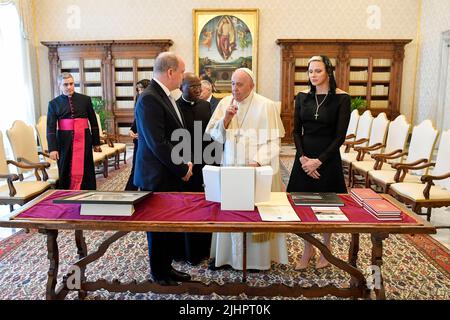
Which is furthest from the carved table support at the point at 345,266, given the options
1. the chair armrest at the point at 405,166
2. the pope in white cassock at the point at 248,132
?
the chair armrest at the point at 405,166

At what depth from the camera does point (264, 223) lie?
192cm

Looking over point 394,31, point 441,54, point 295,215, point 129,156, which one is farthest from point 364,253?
point 394,31

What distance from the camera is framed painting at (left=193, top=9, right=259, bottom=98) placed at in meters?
10.3

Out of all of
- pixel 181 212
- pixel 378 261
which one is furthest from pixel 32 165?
pixel 378 261

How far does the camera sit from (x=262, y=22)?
1043 cm

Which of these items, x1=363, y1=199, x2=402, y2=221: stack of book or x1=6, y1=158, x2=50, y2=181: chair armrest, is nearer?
x1=363, y1=199, x2=402, y2=221: stack of book

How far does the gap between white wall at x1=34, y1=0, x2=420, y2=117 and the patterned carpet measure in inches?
300

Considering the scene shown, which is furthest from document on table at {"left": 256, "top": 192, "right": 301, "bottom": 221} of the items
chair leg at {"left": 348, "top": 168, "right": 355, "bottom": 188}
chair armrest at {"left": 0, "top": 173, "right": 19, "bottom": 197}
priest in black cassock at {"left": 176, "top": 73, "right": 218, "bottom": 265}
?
chair leg at {"left": 348, "top": 168, "right": 355, "bottom": 188}

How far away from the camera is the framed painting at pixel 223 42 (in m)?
10.3

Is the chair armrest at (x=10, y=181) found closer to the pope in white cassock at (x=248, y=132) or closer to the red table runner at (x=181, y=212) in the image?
the red table runner at (x=181, y=212)

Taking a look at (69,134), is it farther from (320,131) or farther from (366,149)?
(366,149)

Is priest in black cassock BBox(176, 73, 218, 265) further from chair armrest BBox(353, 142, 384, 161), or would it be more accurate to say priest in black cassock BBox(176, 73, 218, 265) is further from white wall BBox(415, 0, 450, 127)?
white wall BBox(415, 0, 450, 127)
